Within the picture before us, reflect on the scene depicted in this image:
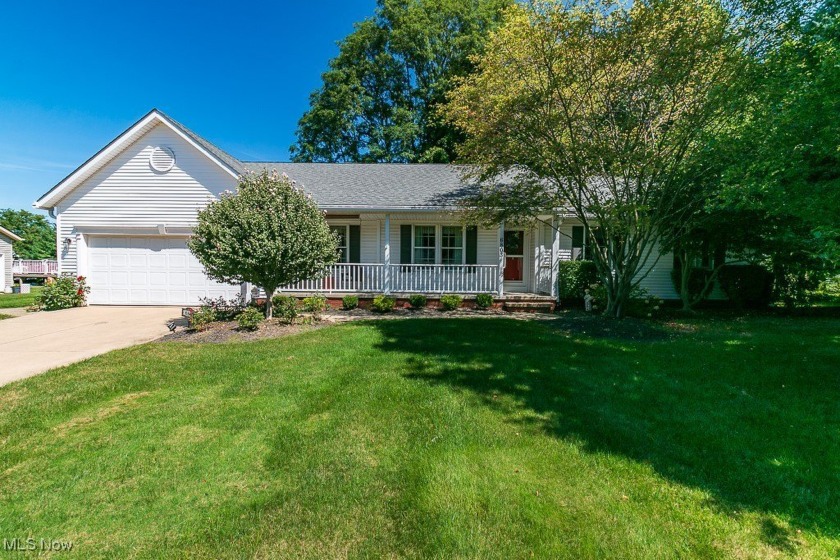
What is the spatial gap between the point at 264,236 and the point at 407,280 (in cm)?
486

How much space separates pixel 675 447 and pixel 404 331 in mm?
5127

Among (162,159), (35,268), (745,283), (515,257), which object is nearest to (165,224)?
(162,159)

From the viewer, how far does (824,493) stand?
2467mm

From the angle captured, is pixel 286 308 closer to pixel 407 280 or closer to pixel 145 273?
pixel 407 280

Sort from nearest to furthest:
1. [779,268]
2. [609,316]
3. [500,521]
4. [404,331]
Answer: [500,521]
[404,331]
[609,316]
[779,268]

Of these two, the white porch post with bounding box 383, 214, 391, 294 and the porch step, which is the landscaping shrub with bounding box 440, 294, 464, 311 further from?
the white porch post with bounding box 383, 214, 391, 294

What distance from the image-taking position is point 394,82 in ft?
80.3

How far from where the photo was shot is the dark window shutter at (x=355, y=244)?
1238cm

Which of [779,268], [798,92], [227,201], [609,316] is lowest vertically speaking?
[609,316]

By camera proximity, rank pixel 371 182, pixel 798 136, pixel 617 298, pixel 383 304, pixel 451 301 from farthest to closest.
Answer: pixel 371 182 → pixel 451 301 → pixel 383 304 → pixel 617 298 → pixel 798 136

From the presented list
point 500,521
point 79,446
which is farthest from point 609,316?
point 79,446

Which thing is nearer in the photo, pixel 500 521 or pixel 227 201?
pixel 500 521

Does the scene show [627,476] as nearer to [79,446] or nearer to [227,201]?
[79,446]
